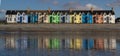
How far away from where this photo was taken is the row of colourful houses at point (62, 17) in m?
118

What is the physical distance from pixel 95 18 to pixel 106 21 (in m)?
3.27

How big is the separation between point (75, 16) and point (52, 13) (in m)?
7.30

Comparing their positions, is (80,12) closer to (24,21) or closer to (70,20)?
(70,20)

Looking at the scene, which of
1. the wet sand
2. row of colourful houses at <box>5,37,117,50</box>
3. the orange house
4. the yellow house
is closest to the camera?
row of colourful houses at <box>5,37,117,50</box>

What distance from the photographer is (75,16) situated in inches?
4668

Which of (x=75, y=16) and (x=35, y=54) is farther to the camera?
(x=75, y=16)

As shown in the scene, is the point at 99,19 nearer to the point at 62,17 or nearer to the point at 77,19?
the point at 77,19

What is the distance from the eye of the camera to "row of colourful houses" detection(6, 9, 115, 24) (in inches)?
4628

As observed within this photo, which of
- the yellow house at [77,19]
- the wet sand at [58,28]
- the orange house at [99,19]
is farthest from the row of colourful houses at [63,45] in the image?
the yellow house at [77,19]

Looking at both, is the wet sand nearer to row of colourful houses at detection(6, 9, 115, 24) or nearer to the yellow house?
row of colourful houses at detection(6, 9, 115, 24)

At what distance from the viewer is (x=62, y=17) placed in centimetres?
11956

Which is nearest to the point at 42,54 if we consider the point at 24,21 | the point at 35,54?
the point at 35,54

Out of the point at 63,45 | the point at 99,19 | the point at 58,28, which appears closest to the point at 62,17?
the point at 99,19

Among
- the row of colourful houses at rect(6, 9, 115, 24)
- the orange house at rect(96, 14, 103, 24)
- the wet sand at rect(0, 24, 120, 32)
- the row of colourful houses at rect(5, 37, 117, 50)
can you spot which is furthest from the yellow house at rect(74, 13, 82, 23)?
the row of colourful houses at rect(5, 37, 117, 50)
